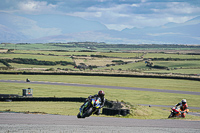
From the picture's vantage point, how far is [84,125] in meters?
20.1

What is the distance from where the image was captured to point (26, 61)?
412ft

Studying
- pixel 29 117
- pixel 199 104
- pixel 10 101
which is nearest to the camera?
pixel 29 117

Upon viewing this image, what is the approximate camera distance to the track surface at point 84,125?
18.4 meters

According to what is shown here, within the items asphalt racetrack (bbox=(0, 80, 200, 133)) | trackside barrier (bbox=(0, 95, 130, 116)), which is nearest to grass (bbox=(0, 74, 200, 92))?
trackside barrier (bbox=(0, 95, 130, 116))

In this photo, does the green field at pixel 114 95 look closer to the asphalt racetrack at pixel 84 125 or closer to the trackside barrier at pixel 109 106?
the trackside barrier at pixel 109 106

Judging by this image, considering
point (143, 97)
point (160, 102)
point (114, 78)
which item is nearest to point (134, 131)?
point (160, 102)

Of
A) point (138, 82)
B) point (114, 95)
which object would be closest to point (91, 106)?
point (114, 95)

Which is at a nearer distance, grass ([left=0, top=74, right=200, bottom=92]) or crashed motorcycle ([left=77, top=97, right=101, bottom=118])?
crashed motorcycle ([left=77, top=97, right=101, bottom=118])

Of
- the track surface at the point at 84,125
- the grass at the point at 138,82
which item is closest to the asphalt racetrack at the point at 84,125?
the track surface at the point at 84,125

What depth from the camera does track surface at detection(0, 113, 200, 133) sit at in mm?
18375

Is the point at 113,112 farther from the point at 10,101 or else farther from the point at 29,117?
the point at 10,101

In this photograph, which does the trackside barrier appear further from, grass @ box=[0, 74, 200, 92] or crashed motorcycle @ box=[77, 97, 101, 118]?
grass @ box=[0, 74, 200, 92]

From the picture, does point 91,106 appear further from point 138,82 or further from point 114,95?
point 138,82

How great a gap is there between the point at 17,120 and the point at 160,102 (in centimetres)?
2806
